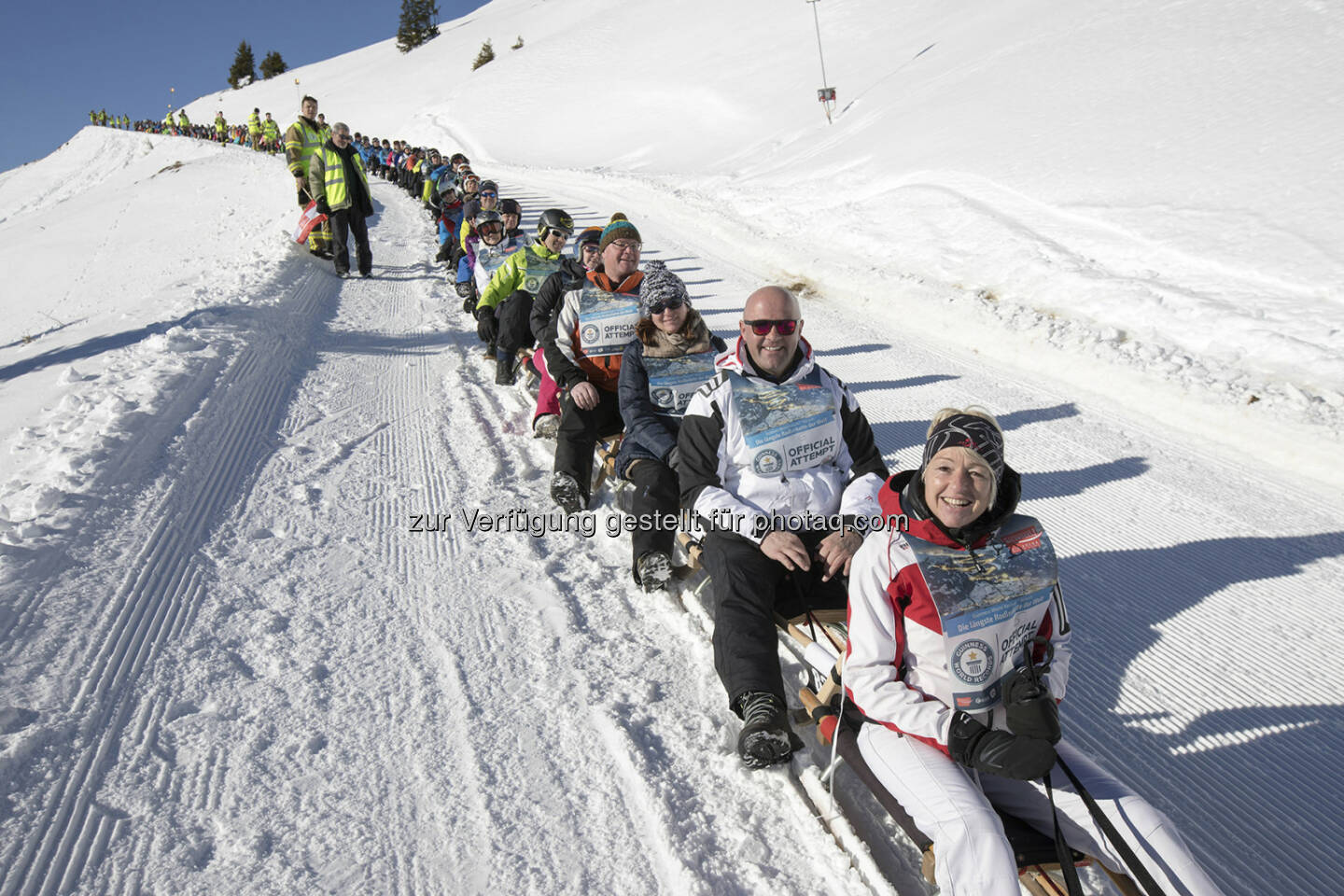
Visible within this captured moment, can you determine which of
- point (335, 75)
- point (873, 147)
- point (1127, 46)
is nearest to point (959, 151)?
point (873, 147)

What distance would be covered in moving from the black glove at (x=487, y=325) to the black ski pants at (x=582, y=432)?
237cm

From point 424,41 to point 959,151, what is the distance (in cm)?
7468

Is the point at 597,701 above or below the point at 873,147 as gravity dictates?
below

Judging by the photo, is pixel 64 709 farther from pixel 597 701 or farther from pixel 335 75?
pixel 335 75

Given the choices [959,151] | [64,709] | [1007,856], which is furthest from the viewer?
[959,151]

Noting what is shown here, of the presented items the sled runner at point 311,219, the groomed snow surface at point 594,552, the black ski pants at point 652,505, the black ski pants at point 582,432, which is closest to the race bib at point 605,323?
the black ski pants at point 582,432

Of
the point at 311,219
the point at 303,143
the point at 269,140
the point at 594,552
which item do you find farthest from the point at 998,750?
the point at 269,140

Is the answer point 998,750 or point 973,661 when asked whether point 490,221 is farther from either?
point 998,750

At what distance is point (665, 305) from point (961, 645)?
7.76 ft

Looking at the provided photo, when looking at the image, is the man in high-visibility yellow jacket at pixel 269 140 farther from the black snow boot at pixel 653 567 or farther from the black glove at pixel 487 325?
the black snow boot at pixel 653 567

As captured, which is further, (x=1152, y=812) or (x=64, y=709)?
(x=64, y=709)

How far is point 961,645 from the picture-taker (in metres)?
1.96

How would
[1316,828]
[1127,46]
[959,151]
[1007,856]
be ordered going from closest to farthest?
[1007,856] → [1316,828] → [959,151] → [1127,46]

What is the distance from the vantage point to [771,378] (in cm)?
301
